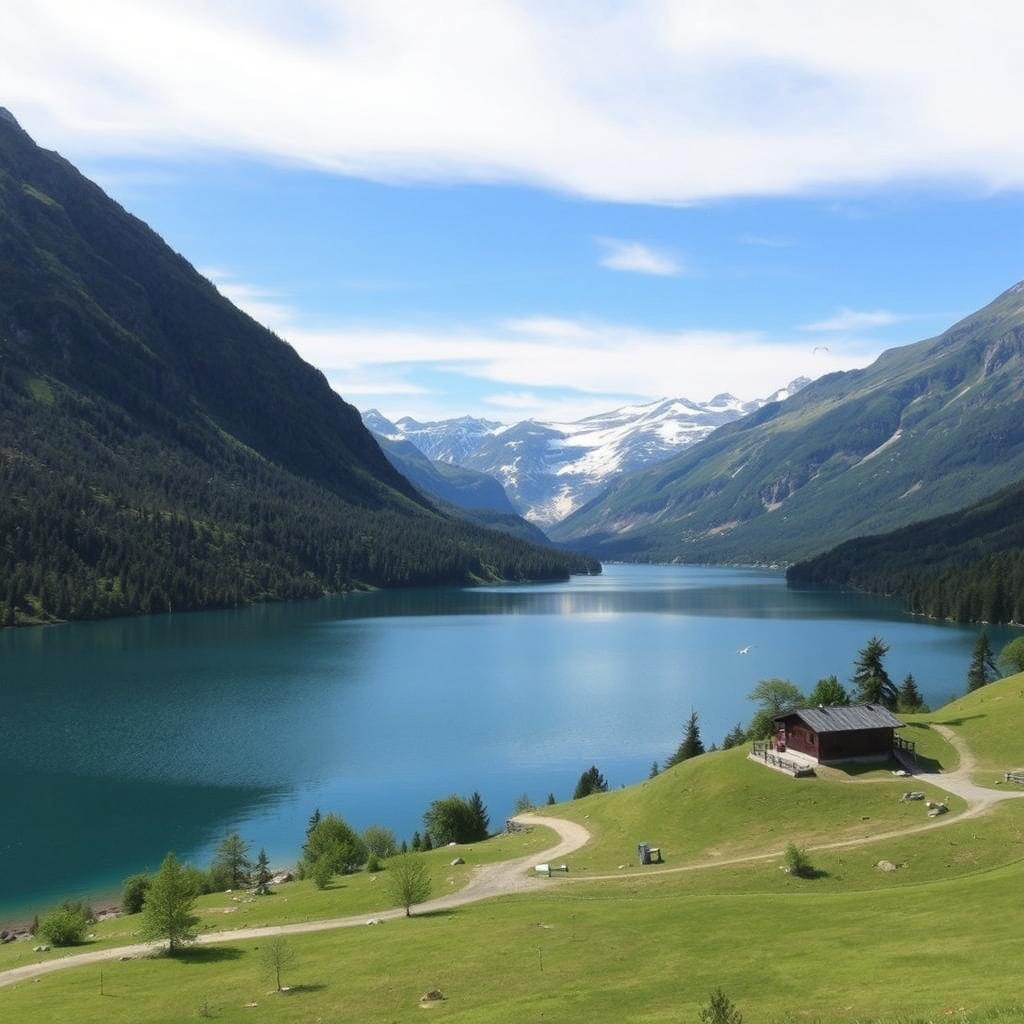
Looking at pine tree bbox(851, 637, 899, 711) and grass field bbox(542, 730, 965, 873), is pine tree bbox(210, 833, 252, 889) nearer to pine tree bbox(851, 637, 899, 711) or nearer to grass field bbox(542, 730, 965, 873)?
grass field bbox(542, 730, 965, 873)

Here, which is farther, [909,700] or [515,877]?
[909,700]

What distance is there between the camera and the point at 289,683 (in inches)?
6250

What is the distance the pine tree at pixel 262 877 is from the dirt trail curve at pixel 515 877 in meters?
12.7

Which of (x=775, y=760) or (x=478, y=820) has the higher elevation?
(x=775, y=760)

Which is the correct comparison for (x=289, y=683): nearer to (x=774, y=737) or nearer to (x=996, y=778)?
(x=774, y=737)

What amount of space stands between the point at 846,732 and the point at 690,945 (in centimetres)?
3275

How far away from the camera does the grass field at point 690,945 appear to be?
33.3 meters

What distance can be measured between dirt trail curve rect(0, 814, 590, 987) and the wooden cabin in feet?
57.7

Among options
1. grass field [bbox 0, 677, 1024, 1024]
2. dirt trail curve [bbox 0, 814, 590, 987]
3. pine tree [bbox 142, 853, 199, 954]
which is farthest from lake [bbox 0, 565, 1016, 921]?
grass field [bbox 0, 677, 1024, 1024]

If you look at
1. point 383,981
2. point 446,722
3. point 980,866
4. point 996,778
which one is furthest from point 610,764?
point 383,981

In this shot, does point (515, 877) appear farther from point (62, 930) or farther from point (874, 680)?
point (874, 680)

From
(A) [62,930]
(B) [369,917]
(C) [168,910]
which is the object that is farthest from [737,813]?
(A) [62,930]

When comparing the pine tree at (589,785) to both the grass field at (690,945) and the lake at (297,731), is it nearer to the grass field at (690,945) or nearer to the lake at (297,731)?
the lake at (297,731)

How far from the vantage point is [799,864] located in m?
51.3
